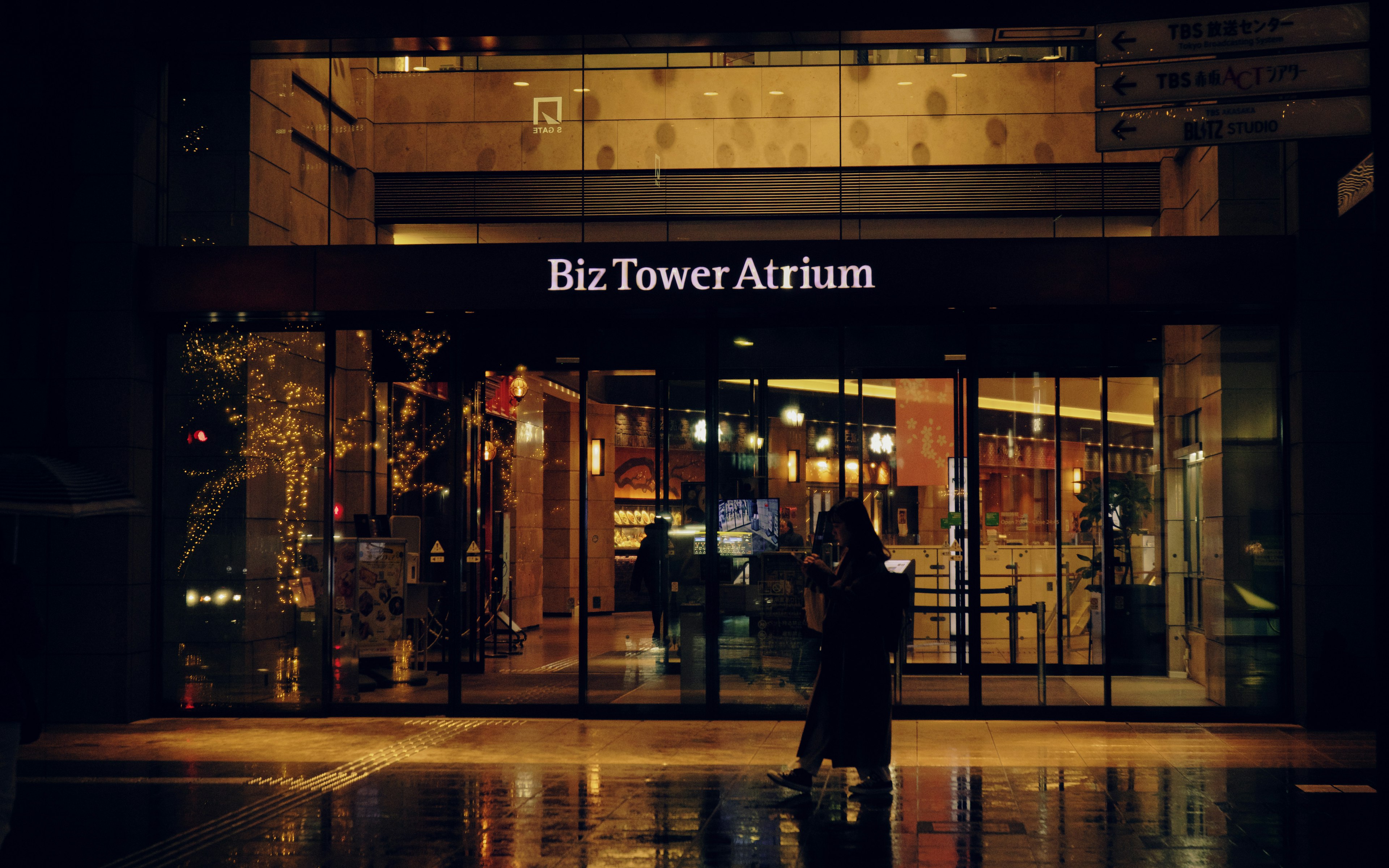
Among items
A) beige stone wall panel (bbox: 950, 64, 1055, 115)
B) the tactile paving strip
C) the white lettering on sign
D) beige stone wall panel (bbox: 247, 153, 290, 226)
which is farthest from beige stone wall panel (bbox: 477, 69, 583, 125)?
the tactile paving strip

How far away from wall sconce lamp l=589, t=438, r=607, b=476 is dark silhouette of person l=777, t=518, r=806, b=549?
6.13 ft

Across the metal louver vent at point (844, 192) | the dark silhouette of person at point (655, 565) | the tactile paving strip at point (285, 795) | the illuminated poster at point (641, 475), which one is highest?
the metal louver vent at point (844, 192)

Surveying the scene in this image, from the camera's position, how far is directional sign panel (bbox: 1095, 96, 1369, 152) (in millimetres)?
7156

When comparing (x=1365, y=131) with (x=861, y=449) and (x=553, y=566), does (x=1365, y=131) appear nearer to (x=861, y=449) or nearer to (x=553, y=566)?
(x=861, y=449)

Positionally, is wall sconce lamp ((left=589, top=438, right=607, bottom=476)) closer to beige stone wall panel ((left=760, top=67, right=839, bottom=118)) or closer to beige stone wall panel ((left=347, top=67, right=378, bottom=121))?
beige stone wall panel ((left=760, top=67, right=839, bottom=118))

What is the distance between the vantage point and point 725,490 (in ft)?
35.3

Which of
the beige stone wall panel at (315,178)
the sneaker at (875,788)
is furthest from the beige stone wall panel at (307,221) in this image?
the sneaker at (875,788)

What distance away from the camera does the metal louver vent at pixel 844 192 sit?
10.7 m

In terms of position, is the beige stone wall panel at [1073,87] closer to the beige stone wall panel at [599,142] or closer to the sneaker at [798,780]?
the beige stone wall panel at [599,142]

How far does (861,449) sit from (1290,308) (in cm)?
380

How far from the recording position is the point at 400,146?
11141 millimetres

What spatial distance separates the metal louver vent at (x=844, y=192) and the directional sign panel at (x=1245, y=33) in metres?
2.87

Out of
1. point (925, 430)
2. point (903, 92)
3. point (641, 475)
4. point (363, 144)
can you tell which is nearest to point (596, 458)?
point (641, 475)

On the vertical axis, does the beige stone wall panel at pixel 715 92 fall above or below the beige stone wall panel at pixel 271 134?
above
